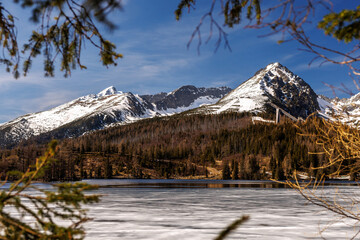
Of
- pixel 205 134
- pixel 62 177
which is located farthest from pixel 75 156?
pixel 205 134

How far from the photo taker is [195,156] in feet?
428

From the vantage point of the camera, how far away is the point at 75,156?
11306cm

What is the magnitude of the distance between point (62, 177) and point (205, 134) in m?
92.0

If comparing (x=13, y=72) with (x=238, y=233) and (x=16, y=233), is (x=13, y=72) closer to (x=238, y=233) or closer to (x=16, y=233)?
(x=16, y=233)

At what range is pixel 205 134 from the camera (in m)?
159

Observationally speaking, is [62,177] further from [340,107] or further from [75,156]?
[340,107]

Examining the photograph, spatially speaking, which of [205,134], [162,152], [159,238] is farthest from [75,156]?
[159,238]

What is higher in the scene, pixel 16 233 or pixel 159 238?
pixel 16 233

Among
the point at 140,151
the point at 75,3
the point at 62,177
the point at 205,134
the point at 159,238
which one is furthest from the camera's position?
the point at 205,134

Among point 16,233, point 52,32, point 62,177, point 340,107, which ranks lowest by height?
point 62,177

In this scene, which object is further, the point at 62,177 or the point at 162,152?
the point at 162,152

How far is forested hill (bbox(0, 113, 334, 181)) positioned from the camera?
92125 millimetres

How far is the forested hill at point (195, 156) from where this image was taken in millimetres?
92125

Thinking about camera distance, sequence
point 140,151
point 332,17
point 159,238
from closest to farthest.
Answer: point 332,17 < point 159,238 < point 140,151
